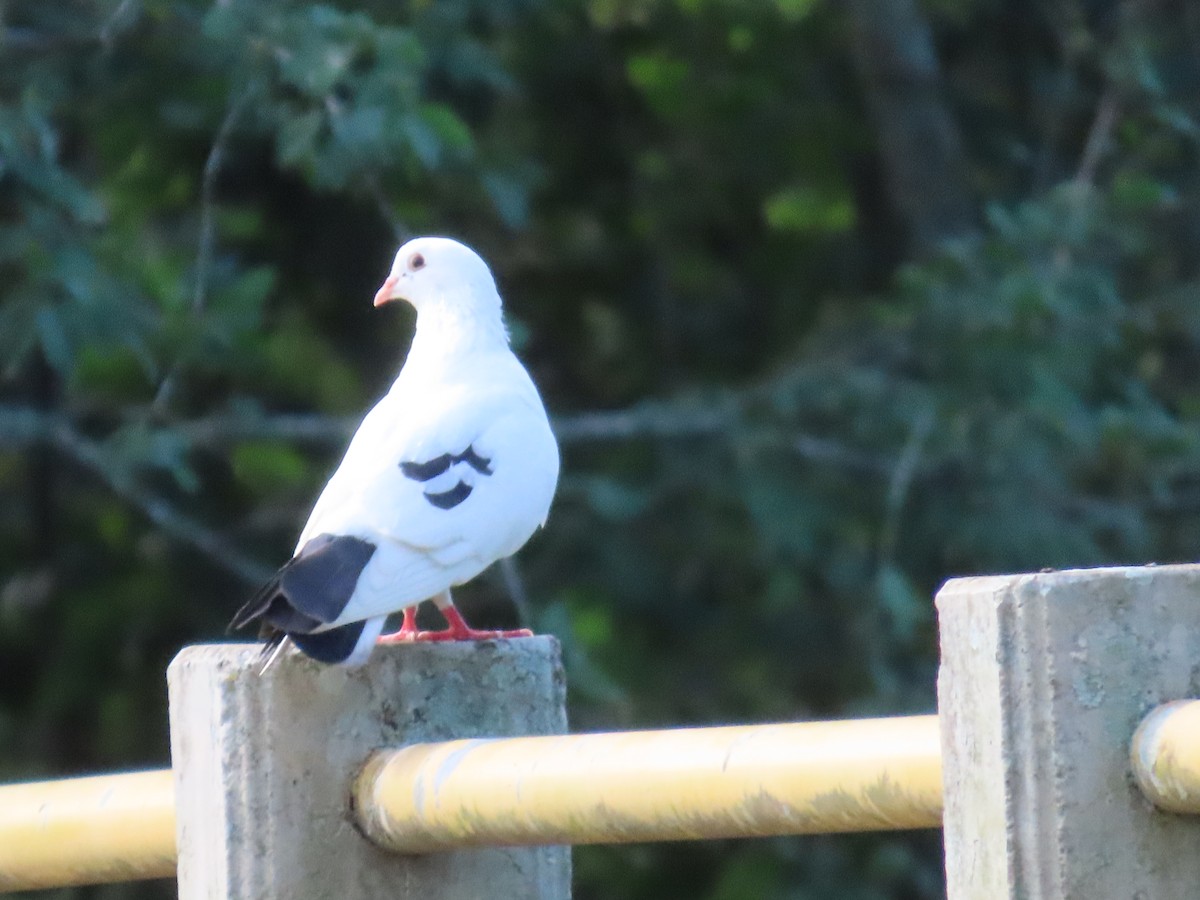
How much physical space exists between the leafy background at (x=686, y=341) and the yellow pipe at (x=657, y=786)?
4127 mm

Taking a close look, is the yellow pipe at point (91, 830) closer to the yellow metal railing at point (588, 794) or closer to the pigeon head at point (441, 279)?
the yellow metal railing at point (588, 794)

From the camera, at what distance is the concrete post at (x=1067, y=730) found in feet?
5.55

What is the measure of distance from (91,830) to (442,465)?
3.22 ft

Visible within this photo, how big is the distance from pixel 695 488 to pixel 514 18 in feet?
6.20

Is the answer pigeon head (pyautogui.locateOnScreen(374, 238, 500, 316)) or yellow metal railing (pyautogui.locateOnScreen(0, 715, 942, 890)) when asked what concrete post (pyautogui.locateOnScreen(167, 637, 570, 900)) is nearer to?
yellow metal railing (pyautogui.locateOnScreen(0, 715, 942, 890))

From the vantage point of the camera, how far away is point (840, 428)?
830 cm

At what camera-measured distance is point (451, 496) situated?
3.39 meters

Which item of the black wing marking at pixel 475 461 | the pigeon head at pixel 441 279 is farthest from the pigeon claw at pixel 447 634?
the pigeon head at pixel 441 279

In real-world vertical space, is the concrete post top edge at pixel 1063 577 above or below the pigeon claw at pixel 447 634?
below

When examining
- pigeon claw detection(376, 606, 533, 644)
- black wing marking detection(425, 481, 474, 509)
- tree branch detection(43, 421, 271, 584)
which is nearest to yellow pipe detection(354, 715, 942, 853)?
pigeon claw detection(376, 606, 533, 644)

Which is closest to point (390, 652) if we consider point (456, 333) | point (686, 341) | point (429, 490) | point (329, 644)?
point (329, 644)

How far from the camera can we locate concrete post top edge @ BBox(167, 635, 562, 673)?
8.13ft

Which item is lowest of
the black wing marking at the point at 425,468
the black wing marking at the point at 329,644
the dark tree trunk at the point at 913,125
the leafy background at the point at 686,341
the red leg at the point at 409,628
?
the black wing marking at the point at 329,644

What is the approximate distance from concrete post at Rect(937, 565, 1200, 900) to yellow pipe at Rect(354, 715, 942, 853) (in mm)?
73
